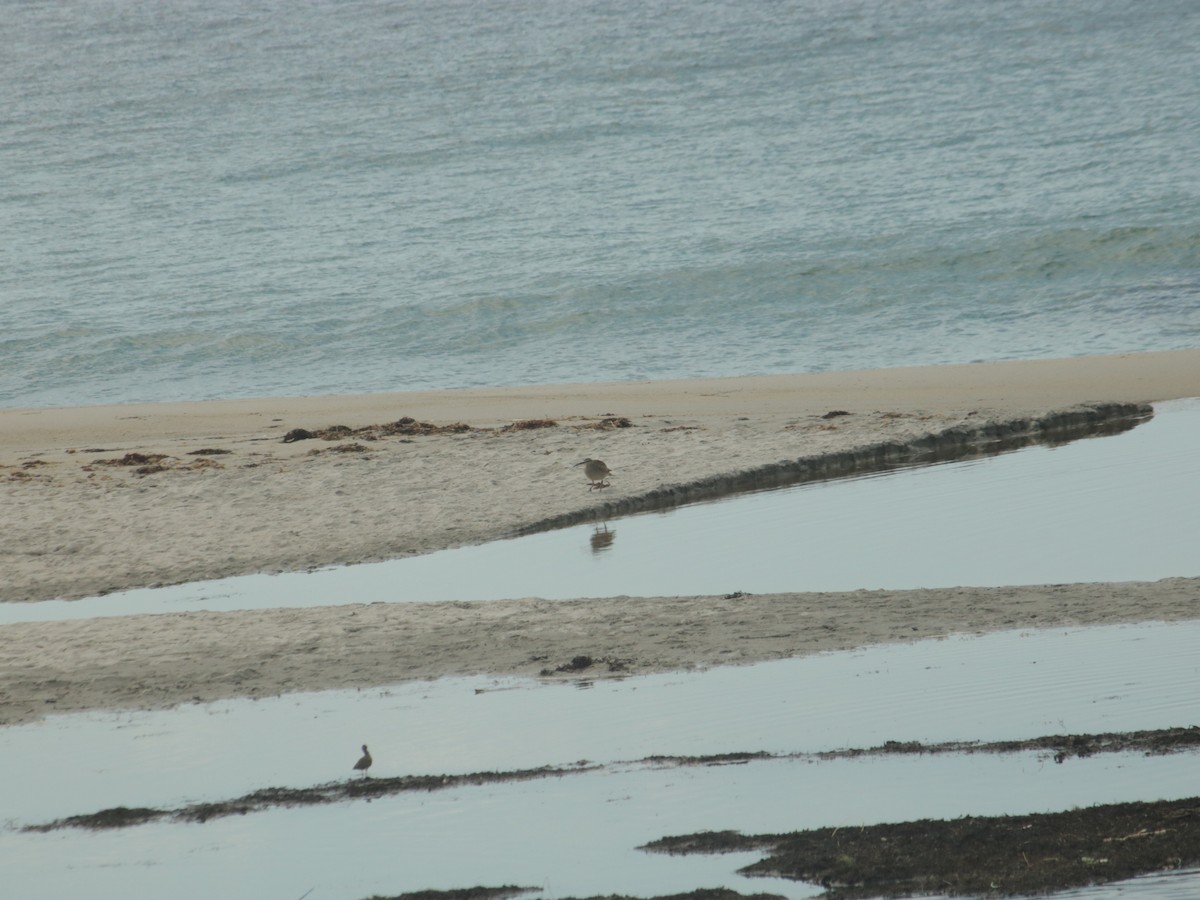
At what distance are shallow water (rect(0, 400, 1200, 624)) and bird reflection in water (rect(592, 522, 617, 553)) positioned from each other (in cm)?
2

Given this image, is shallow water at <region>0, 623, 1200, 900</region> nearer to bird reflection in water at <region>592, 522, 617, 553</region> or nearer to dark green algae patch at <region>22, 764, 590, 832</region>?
dark green algae patch at <region>22, 764, 590, 832</region>

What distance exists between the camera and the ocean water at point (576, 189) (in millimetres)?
21141

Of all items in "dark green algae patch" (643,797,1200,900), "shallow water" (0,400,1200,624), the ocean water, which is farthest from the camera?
the ocean water

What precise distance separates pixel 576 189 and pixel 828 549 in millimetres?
24244

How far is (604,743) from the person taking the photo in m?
5.88

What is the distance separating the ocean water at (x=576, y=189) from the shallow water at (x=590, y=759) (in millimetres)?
11850

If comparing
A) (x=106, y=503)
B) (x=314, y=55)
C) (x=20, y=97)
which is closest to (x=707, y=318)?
(x=106, y=503)

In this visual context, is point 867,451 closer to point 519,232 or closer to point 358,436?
point 358,436

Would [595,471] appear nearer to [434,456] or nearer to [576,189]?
[434,456]

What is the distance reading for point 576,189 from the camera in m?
32.1

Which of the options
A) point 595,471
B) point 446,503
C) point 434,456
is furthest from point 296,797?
point 434,456

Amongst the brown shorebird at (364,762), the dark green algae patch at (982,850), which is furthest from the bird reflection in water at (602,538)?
the dark green algae patch at (982,850)

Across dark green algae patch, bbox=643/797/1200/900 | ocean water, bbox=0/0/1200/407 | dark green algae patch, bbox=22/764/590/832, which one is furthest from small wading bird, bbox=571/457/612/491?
ocean water, bbox=0/0/1200/407

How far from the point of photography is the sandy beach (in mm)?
7137
